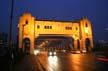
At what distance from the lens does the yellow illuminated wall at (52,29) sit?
81.4 meters

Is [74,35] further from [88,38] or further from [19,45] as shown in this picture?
[19,45]

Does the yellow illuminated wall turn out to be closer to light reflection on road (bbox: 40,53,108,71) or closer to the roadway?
the roadway

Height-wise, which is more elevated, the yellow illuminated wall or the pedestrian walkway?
the yellow illuminated wall

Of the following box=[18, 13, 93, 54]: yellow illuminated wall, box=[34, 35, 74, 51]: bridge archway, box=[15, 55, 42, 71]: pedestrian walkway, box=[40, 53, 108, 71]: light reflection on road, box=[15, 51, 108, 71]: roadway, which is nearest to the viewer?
box=[40, 53, 108, 71]: light reflection on road

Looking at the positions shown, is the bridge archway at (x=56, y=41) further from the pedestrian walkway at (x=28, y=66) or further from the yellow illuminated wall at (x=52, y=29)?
the pedestrian walkway at (x=28, y=66)

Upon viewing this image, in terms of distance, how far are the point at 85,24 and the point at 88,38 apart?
6.41 meters

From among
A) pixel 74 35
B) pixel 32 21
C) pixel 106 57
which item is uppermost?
pixel 32 21

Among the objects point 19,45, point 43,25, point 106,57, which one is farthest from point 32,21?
point 106,57

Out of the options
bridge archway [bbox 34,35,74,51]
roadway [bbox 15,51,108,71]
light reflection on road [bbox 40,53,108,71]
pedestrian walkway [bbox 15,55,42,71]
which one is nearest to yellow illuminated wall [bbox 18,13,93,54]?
bridge archway [bbox 34,35,74,51]

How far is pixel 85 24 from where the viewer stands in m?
89.9

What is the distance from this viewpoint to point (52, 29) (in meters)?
85.6

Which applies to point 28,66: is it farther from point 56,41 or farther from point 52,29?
point 56,41

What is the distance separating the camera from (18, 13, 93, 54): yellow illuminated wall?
81438 millimetres

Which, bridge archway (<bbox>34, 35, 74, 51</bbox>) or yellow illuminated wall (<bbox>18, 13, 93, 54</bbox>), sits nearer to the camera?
yellow illuminated wall (<bbox>18, 13, 93, 54</bbox>)
